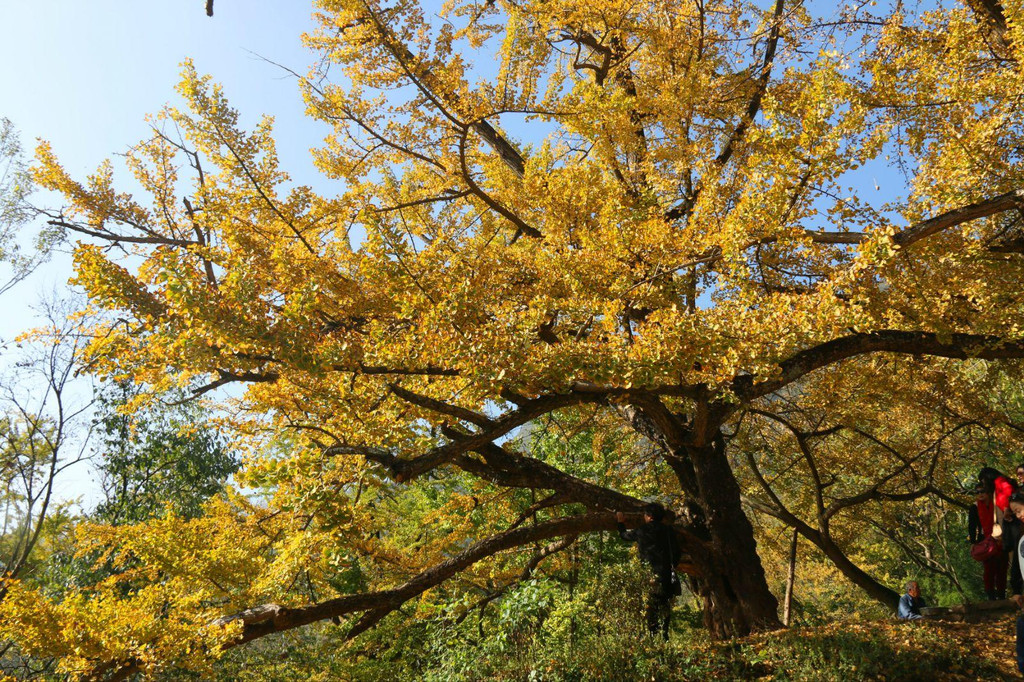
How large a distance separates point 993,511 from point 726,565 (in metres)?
2.75

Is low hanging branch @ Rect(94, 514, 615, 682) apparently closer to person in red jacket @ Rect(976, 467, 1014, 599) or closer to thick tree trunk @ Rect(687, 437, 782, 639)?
thick tree trunk @ Rect(687, 437, 782, 639)

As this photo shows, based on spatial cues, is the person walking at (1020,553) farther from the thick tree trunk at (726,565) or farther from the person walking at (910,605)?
the person walking at (910,605)

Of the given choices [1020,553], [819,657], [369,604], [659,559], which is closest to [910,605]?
[819,657]

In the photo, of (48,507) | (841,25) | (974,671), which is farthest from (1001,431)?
(48,507)

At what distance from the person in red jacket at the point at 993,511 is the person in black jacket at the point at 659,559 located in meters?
2.87

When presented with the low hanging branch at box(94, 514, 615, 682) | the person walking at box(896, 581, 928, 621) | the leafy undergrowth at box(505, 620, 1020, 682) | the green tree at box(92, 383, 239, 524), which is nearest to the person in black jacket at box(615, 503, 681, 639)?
the leafy undergrowth at box(505, 620, 1020, 682)

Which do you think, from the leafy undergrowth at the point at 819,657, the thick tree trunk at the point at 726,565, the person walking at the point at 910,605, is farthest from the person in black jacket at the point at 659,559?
the person walking at the point at 910,605

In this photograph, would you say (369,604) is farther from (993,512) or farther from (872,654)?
(993,512)

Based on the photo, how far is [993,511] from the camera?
5.84 metres

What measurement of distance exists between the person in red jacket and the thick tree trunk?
2223mm

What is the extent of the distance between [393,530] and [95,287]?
7880 mm

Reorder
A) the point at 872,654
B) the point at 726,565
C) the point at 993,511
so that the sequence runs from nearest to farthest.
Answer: the point at 872,654
the point at 993,511
the point at 726,565

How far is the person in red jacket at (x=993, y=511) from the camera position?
5277 mm

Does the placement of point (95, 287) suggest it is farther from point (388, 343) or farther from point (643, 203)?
point (643, 203)
